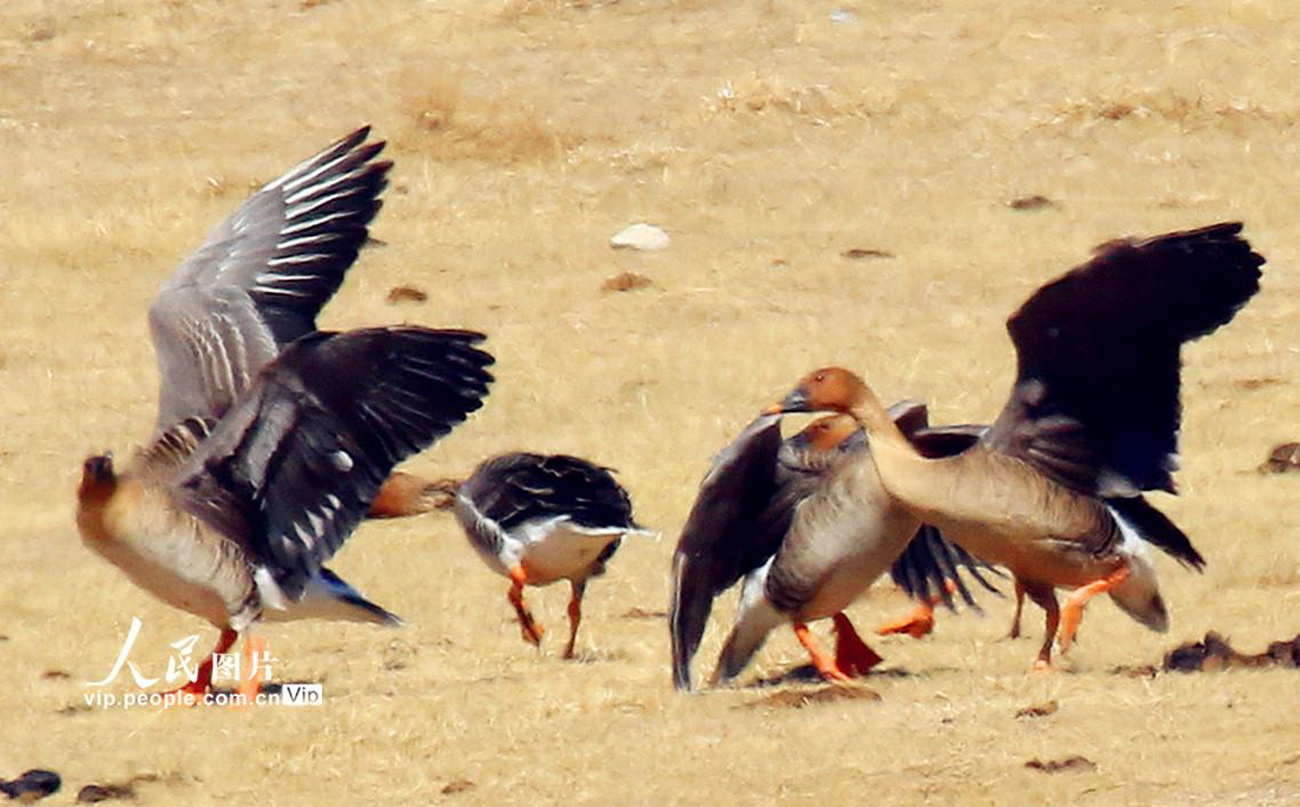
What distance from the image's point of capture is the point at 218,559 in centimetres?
952

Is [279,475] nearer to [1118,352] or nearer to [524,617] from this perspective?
[524,617]

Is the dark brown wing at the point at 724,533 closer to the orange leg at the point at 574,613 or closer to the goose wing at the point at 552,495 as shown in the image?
the orange leg at the point at 574,613

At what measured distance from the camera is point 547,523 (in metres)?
11.1

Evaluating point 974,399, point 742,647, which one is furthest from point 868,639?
point 974,399

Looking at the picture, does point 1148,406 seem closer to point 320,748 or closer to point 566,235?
point 320,748

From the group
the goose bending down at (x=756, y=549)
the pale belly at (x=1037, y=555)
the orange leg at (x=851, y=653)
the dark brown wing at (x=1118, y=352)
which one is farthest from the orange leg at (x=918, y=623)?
the dark brown wing at (x=1118, y=352)

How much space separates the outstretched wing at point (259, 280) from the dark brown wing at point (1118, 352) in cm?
318

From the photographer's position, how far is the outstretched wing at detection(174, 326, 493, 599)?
9.37 meters

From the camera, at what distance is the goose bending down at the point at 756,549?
376 inches

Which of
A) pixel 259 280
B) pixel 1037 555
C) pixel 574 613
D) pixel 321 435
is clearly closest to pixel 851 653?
pixel 1037 555

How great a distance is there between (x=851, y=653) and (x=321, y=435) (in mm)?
2126

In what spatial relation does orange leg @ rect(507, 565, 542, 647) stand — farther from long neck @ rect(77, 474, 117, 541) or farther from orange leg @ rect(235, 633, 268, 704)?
long neck @ rect(77, 474, 117, 541)

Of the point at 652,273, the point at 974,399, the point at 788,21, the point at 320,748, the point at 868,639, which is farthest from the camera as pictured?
the point at 788,21

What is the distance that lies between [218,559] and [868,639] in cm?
280
